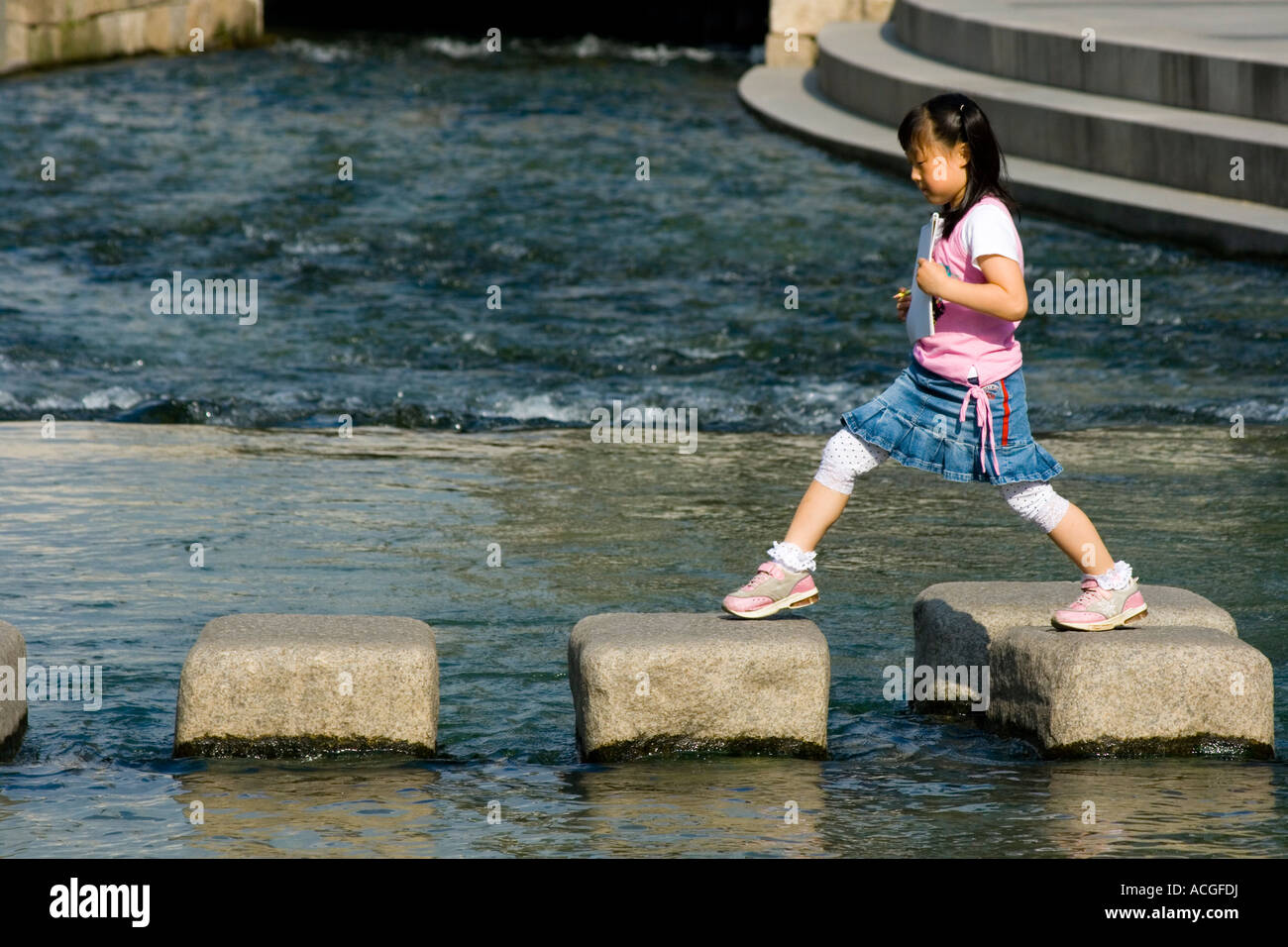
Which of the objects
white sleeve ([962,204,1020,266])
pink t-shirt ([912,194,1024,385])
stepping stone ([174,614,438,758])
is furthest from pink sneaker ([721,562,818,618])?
white sleeve ([962,204,1020,266])

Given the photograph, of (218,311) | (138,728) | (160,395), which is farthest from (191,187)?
(138,728)

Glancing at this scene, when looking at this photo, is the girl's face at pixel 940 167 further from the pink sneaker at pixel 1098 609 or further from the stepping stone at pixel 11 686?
the stepping stone at pixel 11 686

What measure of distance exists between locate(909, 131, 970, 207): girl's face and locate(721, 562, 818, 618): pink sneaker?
1.05m

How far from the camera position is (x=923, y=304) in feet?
17.5

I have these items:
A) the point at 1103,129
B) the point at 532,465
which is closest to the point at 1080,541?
the point at 532,465

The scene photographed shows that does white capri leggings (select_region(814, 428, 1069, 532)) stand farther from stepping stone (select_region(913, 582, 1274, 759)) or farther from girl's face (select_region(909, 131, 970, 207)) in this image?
girl's face (select_region(909, 131, 970, 207))

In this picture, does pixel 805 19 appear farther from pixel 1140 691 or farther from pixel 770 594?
pixel 1140 691

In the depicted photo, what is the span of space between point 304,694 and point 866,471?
159 cm

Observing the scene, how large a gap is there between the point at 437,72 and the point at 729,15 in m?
9.70

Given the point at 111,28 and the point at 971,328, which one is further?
the point at 111,28

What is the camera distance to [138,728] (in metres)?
5.38

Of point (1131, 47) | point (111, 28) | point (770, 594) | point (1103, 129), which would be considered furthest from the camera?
point (111, 28)

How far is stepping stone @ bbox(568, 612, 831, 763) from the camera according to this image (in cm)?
504

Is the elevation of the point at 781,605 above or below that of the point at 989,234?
below
